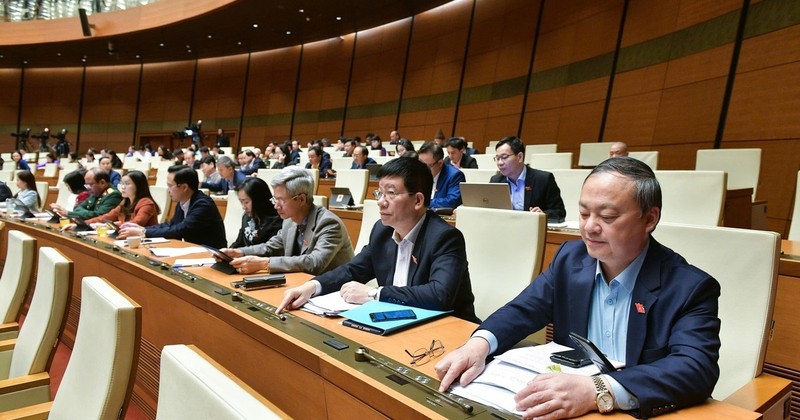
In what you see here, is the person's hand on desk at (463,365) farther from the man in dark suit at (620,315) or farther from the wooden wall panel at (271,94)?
the wooden wall panel at (271,94)

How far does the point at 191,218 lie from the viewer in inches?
130

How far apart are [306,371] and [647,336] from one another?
820mm

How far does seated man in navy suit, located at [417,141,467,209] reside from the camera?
4117mm

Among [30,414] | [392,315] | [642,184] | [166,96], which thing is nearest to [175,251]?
[30,414]

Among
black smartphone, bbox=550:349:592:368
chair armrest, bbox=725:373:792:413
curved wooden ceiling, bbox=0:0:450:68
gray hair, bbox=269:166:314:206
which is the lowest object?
chair armrest, bbox=725:373:792:413

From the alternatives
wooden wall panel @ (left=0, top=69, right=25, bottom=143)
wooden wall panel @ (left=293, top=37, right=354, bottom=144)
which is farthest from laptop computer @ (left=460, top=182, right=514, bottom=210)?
wooden wall panel @ (left=0, top=69, right=25, bottom=143)

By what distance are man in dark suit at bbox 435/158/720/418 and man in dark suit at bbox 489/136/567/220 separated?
199cm

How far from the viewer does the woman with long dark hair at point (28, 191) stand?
5.09 metres

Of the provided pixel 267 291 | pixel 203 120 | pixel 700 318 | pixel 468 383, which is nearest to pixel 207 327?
pixel 267 291

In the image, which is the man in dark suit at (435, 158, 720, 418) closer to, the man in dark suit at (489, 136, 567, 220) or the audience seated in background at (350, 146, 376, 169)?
the man in dark suit at (489, 136, 567, 220)

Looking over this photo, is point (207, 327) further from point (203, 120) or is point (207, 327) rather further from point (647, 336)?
point (203, 120)

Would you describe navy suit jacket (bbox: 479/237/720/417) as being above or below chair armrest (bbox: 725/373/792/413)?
above

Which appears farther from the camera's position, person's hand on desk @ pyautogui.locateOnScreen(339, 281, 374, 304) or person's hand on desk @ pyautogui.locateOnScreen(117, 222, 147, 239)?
person's hand on desk @ pyautogui.locateOnScreen(117, 222, 147, 239)

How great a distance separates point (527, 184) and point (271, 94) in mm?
11098
